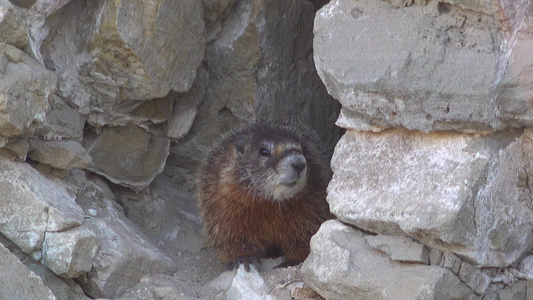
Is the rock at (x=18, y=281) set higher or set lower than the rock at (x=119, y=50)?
lower

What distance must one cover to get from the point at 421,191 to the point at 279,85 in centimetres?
283

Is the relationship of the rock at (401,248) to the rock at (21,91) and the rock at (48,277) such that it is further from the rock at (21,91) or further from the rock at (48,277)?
the rock at (21,91)

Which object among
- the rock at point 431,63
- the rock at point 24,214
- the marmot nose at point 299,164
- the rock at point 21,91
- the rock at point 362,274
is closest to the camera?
the rock at point 431,63

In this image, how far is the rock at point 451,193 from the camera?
12.1 ft

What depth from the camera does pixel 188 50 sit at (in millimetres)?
5441

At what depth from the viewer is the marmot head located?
5.34 meters

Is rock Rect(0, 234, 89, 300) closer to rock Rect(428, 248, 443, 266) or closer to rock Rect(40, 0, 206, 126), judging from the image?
rock Rect(40, 0, 206, 126)

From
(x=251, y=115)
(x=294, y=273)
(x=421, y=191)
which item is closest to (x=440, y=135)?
(x=421, y=191)

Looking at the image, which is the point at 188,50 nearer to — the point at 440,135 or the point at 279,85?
the point at 279,85

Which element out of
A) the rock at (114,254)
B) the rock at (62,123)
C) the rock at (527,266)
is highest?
the rock at (527,266)

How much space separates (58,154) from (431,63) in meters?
2.60

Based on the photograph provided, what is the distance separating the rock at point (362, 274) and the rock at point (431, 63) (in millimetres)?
719

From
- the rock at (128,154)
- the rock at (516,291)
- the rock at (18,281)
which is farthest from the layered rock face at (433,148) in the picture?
the rock at (128,154)

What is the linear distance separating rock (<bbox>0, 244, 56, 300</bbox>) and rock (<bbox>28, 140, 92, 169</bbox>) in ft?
2.61
